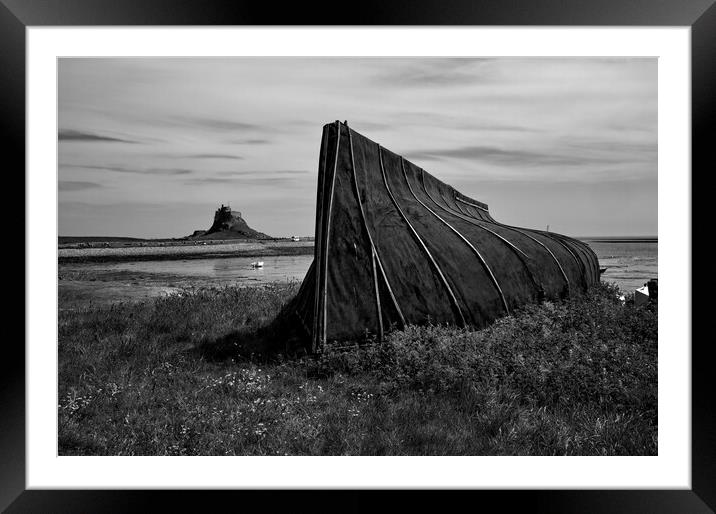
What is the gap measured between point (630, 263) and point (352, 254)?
128 inches

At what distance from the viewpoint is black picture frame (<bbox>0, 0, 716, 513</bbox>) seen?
3551mm

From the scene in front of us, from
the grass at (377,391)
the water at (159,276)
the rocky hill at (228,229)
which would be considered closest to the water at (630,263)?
the grass at (377,391)

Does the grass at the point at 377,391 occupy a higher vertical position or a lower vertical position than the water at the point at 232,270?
lower

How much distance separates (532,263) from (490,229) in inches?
29.7

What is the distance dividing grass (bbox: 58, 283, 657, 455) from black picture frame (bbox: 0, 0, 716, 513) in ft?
1.22

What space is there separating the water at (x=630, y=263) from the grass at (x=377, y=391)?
0.34 metres

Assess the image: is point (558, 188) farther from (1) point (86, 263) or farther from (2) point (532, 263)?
(1) point (86, 263)

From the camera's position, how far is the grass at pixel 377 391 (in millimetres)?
3947

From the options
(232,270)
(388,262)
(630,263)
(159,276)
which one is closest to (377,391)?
(388,262)

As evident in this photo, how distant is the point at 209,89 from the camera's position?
4.74m
